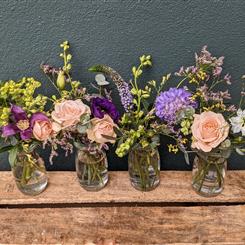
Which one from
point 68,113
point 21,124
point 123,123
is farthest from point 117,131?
point 21,124

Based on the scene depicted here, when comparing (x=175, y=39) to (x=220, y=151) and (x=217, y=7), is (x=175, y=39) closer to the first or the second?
(x=217, y=7)

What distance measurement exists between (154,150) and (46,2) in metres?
0.48

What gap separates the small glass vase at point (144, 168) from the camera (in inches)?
39.4

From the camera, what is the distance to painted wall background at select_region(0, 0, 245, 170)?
0.95m

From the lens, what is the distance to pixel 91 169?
102 cm

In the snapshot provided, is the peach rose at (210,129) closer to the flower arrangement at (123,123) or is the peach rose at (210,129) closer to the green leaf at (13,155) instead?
the flower arrangement at (123,123)

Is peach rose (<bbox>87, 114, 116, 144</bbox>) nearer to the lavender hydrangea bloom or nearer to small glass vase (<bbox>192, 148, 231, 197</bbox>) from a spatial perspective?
the lavender hydrangea bloom

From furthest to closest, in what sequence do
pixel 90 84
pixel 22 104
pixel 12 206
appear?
pixel 12 206
pixel 90 84
pixel 22 104

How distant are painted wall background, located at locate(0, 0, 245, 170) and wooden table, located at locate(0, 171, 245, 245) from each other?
0.31 meters

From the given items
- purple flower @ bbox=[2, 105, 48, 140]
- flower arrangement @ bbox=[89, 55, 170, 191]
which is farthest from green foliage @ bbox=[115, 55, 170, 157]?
purple flower @ bbox=[2, 105, 48, 140]

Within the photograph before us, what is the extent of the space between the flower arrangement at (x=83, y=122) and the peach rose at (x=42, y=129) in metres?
0.02

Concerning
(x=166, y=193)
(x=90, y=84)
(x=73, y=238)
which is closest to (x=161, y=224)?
(x=166, y=193)

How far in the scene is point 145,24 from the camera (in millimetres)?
969

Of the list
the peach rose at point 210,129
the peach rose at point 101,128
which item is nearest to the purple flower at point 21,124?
the peach rose at point 101,128
